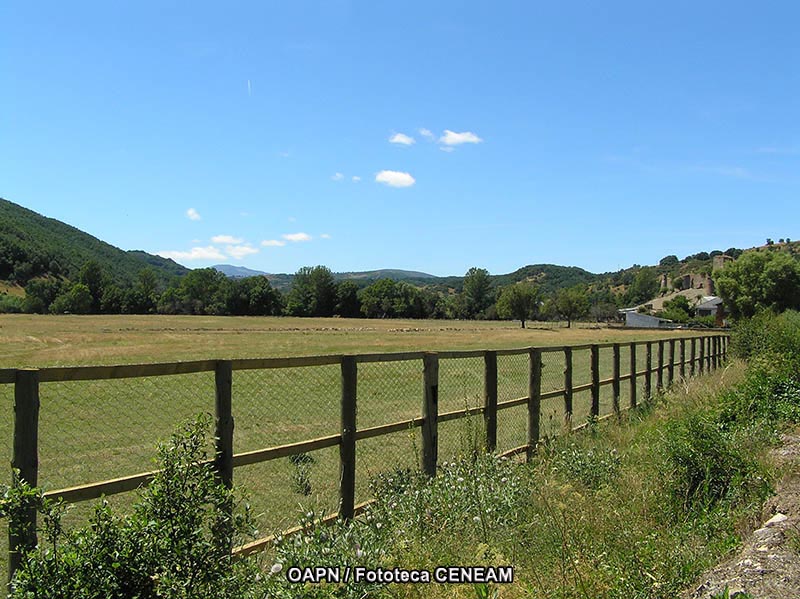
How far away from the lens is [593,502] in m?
5.12

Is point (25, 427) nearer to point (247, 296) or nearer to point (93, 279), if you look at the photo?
point (247, 296)

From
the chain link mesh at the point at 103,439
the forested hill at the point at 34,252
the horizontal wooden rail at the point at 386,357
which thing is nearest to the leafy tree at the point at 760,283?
the chain link mesh at the point at 103,439

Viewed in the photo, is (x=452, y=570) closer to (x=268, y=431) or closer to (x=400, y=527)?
(x=400, y=527)

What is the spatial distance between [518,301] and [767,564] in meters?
113

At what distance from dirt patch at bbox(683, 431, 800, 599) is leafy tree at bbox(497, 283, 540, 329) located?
4357 inches

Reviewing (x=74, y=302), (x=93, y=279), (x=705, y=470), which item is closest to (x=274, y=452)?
(x=705, y=470)

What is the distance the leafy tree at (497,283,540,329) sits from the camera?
115m

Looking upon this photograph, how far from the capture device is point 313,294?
142m

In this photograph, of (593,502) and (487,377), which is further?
(487,377)

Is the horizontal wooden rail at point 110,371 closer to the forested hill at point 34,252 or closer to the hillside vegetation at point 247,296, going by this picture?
the hillside vegetation at point 247,296

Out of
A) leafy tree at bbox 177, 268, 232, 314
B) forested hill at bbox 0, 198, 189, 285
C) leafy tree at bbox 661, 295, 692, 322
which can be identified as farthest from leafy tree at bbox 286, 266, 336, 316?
leafy tree at bbox 661, 295, 692, 322

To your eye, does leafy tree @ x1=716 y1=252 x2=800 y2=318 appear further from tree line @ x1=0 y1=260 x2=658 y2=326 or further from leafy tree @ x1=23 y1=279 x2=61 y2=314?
leafy tree @ x1=23 y1=279 x2=61 y2=314

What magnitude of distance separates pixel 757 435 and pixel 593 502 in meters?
3.47

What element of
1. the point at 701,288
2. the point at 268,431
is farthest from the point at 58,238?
the point at 268,431
